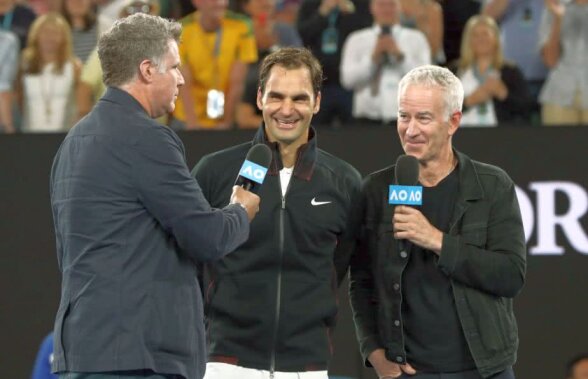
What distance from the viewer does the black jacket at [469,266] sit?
4.07m

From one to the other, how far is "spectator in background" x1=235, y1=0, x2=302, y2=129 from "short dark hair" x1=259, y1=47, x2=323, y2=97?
2756mm

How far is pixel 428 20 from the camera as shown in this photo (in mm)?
7488

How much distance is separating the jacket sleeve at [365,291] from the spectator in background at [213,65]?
2876mm

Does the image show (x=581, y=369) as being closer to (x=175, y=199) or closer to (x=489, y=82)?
(x=489, y=82)

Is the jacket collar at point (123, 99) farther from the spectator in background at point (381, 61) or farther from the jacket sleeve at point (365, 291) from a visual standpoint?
the spectator in background at point (381, 61)

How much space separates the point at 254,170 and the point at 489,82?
11.8 feet

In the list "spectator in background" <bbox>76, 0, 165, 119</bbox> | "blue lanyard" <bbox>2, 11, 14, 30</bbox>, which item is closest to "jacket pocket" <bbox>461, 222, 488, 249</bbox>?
"spectator in background" <bbox>76, 0, 165, 119</bbox>

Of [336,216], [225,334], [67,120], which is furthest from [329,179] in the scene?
[67,120]

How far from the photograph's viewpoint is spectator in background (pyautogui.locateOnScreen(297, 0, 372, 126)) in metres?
7.28

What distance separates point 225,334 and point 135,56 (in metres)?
1.07

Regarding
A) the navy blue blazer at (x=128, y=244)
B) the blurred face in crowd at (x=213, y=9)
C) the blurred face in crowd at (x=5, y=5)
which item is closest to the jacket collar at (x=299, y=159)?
the navy blue blazer at (x=128, y=244)

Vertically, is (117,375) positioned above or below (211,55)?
below

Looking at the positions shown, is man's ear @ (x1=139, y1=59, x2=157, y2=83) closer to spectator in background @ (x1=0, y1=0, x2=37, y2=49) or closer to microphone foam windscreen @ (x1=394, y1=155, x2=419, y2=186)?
microphone foam windscreen @ (x1=394, y1=155, x2=419, y2=186)

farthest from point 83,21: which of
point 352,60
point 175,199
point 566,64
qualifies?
point 175,199
